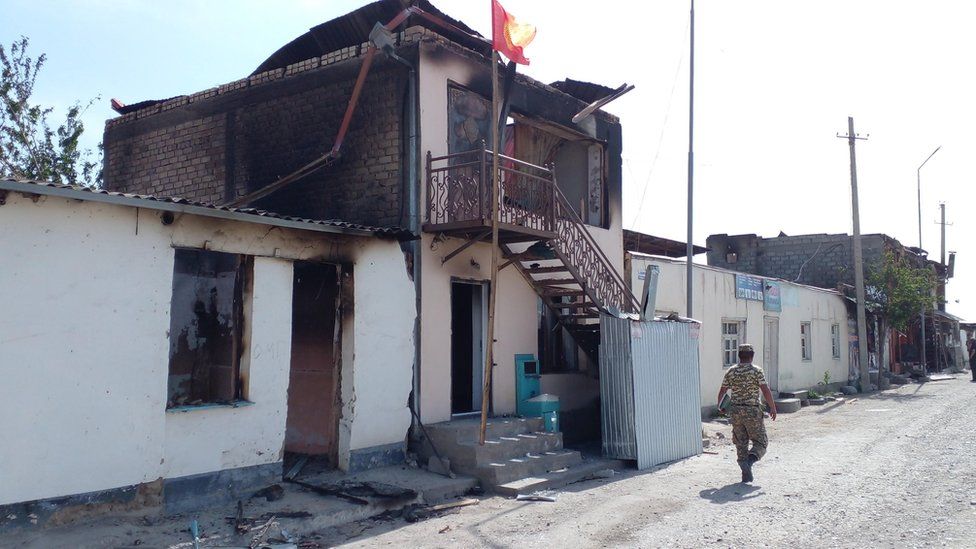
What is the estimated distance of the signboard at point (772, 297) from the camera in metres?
20.9

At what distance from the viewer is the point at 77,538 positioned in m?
6.28

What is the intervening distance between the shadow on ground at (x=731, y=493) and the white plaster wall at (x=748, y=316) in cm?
653

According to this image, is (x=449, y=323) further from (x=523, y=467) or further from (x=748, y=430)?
(x=748, y=430)

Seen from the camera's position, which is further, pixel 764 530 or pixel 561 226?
pixel 561 226

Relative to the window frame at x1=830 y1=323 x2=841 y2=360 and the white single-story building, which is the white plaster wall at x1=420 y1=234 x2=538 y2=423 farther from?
the window frame at x1=830 y1=323 x2=841 y2=360

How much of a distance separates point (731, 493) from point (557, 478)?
2134mm

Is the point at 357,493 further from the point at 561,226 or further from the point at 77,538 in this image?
the point at 561,226

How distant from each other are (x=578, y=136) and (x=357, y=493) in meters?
8.10

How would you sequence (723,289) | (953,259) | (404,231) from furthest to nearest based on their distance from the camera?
(953,259) → (723,289) → (404,231)

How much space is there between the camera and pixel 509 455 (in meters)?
9.95

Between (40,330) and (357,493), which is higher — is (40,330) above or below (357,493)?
above

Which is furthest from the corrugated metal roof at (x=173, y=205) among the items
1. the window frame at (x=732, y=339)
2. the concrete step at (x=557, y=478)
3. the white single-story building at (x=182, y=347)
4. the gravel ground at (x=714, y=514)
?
the window frame at (x=732, y=339)

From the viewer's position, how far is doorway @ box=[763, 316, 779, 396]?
21.1 metres

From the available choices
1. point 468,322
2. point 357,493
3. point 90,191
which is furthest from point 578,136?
point 90,191
